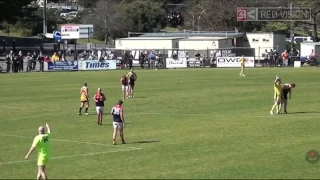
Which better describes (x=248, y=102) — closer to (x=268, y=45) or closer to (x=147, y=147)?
(x=147, y=147)

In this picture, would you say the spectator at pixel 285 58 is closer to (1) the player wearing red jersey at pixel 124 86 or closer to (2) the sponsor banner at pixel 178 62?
(2) the sponsor banner at pixel 178 62

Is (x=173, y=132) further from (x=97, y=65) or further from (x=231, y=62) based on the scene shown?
(x=231, y=62)

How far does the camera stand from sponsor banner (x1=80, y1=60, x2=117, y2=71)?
277ft

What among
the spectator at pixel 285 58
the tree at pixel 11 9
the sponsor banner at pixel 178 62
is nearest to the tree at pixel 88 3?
the tree at pixel 11 9

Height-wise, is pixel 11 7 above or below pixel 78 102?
above

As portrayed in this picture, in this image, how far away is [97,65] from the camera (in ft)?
279

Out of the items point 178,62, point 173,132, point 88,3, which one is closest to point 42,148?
point 173,132

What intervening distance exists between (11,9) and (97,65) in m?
29.3

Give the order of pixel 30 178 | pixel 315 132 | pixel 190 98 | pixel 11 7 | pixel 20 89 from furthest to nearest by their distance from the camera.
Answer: pixel 11 7 → pixel 20 89 → pixel 190 98 → pixel 315 132 → pixel 30 178

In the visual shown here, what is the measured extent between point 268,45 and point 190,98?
48.1 metres

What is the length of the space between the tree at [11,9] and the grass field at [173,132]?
4886 cm

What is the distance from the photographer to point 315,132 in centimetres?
3300

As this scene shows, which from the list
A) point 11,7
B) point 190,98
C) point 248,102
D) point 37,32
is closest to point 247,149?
point 248,102

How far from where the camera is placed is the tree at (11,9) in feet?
354
